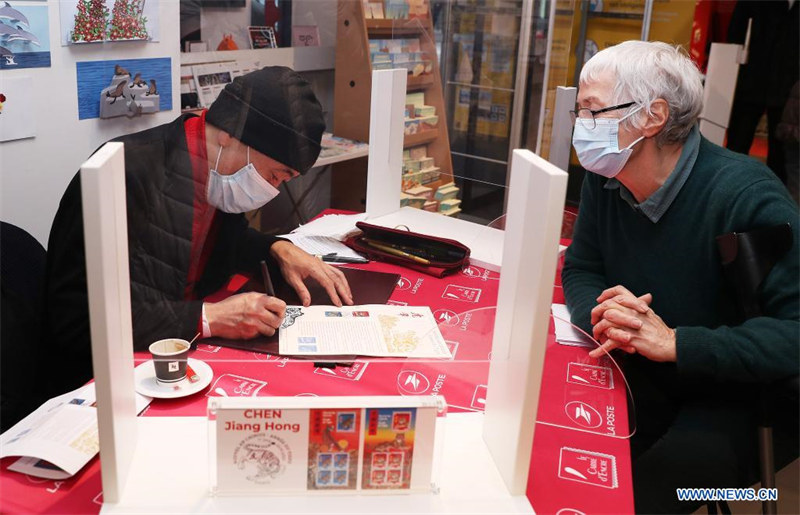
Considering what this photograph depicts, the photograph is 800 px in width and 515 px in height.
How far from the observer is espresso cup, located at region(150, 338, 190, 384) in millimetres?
1325

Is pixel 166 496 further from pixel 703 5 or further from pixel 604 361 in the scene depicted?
pixel 703 5

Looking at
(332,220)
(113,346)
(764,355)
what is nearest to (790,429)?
(764,355)

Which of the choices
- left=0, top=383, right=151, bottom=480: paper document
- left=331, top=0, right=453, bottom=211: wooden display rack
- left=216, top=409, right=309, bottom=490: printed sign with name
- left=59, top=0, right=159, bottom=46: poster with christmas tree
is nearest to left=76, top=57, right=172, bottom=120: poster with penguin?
left=59, top=0, right=159, bottom=46: poster with christmas tree

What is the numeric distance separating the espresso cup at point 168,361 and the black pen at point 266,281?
26 cm

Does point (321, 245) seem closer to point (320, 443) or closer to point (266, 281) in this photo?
point (266, 281)

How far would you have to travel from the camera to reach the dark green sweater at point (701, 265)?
61.0 inches

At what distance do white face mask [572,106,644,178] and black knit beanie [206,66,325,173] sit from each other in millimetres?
713

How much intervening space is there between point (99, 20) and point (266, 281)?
4.25ft

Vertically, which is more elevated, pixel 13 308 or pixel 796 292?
pixel 796 292

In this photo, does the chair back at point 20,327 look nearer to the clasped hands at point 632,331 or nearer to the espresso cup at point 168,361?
the espresso cup at point 168,361

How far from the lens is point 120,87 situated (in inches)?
89.9

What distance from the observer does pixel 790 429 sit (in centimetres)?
164

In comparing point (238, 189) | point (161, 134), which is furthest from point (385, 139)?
point (161, 134)

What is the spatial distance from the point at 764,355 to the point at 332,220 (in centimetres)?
126
